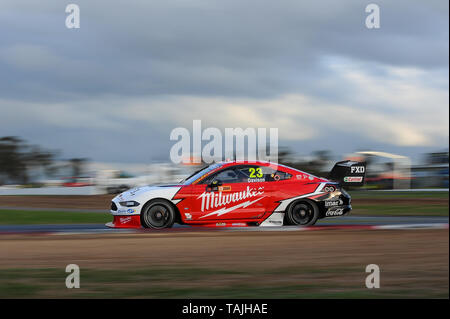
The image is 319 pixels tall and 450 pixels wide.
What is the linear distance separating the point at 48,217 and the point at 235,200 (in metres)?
8.41

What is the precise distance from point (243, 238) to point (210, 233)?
1156mm

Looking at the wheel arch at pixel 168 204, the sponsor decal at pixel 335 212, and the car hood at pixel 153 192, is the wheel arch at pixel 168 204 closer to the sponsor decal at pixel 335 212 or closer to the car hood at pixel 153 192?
the car hood at pixel 153 192

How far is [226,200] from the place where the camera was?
39.0 feet

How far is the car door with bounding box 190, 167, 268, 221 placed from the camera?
11.9m

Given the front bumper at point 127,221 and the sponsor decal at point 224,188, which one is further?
the sponsor decal at point 224,188

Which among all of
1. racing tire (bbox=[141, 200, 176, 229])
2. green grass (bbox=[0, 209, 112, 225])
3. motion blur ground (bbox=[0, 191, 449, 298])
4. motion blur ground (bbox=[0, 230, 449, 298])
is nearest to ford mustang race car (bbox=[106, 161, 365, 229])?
racing tire (bbox=[141, 200, 176, 229])

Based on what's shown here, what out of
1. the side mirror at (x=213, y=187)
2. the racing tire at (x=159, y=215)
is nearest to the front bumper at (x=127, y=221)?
the racing tire at (x=159, y=215)

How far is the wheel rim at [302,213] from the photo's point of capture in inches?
478

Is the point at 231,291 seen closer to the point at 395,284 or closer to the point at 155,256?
the point at 395,284

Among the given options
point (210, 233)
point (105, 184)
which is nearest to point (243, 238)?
point (210, 233)

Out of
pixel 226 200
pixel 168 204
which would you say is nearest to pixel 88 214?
pixel 168 204

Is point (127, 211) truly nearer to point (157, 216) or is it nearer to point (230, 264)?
point (157, 216)

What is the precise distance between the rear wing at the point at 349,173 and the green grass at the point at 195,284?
17.8ft
